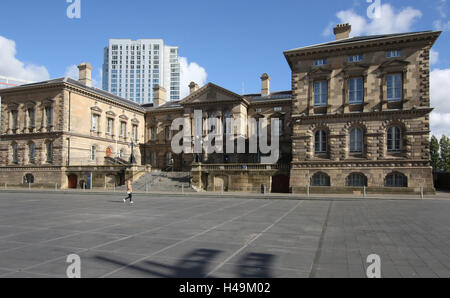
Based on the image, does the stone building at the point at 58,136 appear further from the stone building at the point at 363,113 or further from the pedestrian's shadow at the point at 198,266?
the pedestrian's shadow at the point at 198,266

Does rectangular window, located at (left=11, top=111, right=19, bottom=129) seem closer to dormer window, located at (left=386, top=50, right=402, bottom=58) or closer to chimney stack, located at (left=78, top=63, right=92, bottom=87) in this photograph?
chimney stack, located at (left=78, top=63, right=92, bottom=87)

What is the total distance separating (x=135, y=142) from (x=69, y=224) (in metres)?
41.1

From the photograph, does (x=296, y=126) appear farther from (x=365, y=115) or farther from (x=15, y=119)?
(x=15, y=119)

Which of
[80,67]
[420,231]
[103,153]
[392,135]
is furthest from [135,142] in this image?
[420,231]

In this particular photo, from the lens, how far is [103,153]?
4562cm

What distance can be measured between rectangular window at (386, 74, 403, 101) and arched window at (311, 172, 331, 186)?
350 inches

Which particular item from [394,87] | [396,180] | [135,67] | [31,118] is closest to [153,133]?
[31,118]

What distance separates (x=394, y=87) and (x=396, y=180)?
823 cm

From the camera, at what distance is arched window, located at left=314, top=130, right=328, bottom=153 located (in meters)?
31.2

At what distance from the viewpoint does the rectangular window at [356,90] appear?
3044 centimetres

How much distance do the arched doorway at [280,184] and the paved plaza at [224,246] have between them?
63.6 feet

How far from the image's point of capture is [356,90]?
3058 centimetres

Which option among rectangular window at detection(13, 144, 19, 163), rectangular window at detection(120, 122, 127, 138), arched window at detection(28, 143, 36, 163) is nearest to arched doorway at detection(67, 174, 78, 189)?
arched window at detection(28, 143, 36, 163)
